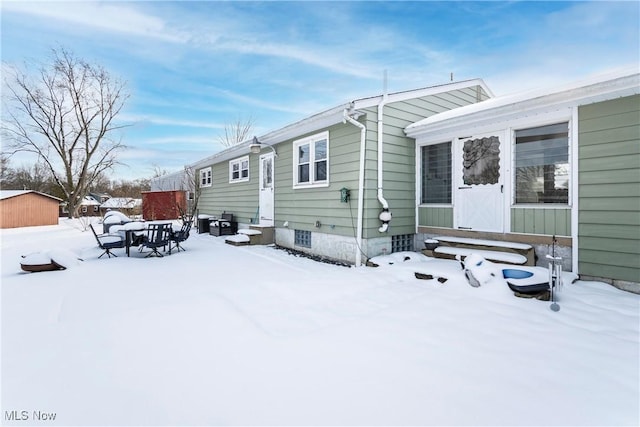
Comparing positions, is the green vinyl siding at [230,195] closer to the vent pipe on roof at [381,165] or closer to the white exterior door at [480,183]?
the vent pipe on roof at [381,165]

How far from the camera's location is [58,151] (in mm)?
22453

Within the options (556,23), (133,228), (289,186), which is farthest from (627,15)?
(133,228)

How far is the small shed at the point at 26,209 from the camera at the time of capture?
16.7m

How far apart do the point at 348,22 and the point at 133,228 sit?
745cm

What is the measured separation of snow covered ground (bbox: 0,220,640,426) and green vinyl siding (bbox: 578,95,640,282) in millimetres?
463

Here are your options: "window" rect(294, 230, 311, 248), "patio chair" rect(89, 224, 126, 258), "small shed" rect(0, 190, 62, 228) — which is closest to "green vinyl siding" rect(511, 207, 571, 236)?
"window" rect(294, 230, 311, 248)

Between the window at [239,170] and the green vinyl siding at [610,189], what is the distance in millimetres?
9043

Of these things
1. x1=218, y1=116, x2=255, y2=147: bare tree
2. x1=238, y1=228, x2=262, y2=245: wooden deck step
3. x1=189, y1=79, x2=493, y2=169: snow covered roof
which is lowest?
x1=238, y1=228, x2=262, y2=245: wooden deck step

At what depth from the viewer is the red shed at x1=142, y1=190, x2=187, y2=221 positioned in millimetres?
20359

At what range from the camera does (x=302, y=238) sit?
8.18 m

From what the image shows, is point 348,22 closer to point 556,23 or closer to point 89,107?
point 556,23

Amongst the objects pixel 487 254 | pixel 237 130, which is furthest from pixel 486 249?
pixel 237 130

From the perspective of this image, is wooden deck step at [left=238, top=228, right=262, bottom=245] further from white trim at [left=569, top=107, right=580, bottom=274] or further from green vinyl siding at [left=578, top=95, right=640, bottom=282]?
green vinyl siding at [left=578, top=95, right=640, bottom=282]

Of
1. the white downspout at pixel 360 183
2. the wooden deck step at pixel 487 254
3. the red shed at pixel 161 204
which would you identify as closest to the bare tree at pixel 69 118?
the red shed at pixel 161 204
